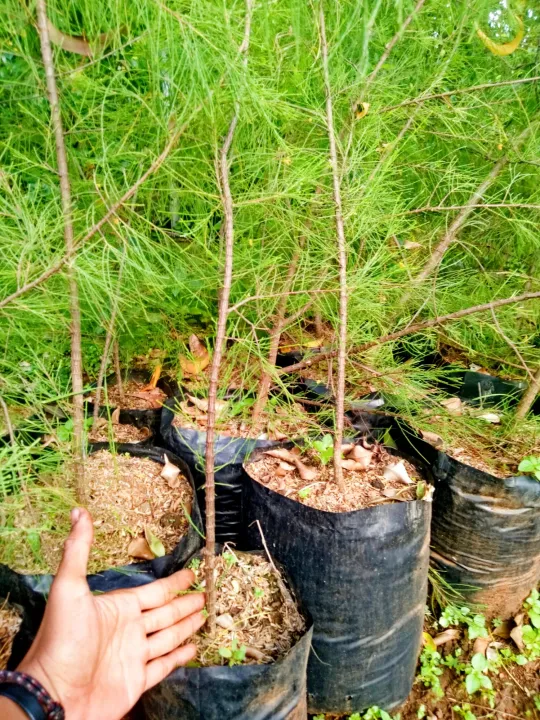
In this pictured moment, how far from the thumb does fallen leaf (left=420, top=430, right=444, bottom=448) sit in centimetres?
112

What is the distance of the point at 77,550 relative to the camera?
2.59ft

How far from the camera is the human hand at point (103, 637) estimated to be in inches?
29.8

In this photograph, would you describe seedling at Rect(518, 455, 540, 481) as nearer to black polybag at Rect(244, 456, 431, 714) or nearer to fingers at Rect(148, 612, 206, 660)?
black polybag at Rect(244, 456, 431, 714)

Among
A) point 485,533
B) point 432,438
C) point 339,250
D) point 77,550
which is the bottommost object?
point 485,533

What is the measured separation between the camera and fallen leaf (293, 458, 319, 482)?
4.17 feet

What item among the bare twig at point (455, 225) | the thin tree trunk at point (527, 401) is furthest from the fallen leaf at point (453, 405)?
the bare twig at point (455, 225)

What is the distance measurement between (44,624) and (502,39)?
1.77 meters

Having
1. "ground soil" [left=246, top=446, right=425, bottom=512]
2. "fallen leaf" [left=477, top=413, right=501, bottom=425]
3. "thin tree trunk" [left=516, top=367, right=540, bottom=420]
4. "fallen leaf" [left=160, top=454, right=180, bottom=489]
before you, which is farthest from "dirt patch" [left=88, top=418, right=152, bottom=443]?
"thin tree trunk" [left=516, top=367, right=540, bottom=420]

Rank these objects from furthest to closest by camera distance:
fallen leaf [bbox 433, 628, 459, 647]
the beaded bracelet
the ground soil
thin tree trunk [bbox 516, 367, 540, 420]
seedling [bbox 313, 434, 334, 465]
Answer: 1. thin tree trunk [bbox 516, 367, 540, 420]
2. fallen leaf [bbox 433, 628, 459, 647]
3. seedling [bbox 313, 434, 334, 465]
4. the ground soil
5. the beaded bracelet

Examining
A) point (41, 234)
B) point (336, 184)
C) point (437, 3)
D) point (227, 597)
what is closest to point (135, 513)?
point (227, 597)

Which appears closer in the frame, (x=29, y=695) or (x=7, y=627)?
(x=29, y=695)

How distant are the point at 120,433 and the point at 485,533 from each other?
123 cm

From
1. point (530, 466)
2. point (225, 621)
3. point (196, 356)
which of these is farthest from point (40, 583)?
point (530, 466)

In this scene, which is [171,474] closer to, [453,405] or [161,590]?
[161,590]
